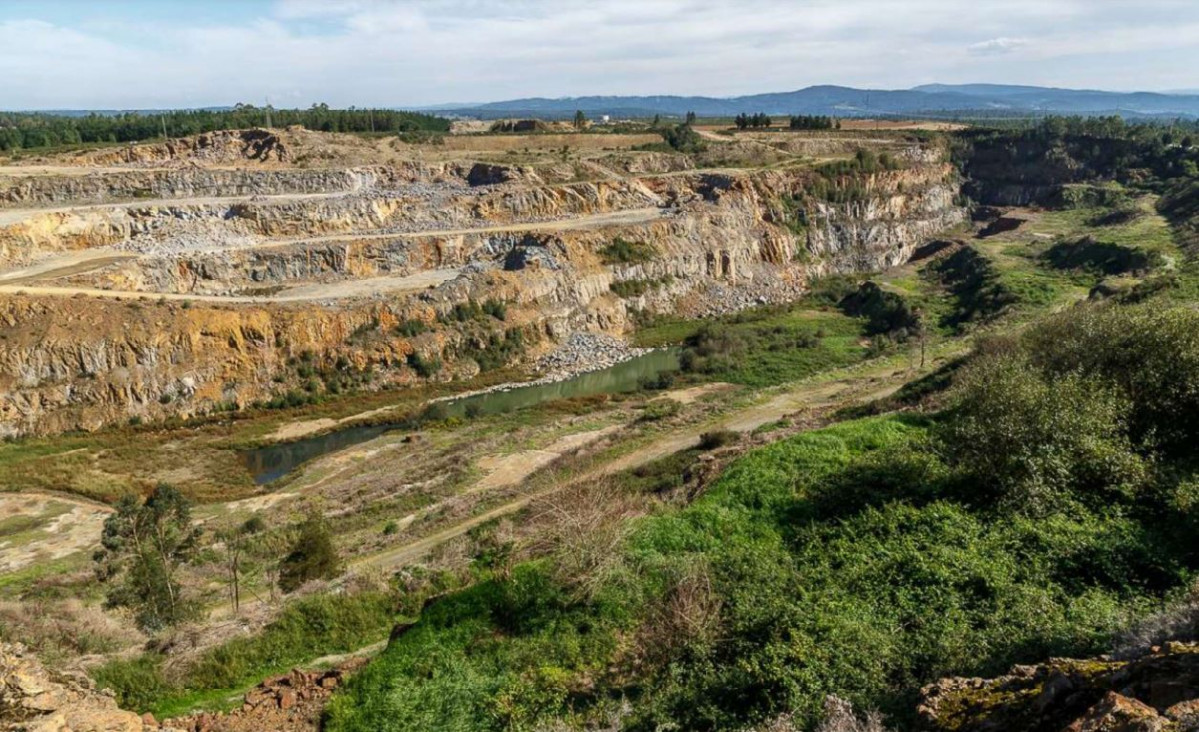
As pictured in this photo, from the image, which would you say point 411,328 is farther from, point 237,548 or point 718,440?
point 718,440

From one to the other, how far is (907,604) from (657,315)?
50.7m

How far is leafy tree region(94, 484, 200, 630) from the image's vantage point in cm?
1742

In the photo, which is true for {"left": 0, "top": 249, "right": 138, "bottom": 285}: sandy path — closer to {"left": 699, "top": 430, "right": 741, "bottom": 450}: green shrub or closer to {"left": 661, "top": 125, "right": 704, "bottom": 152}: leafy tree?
{"left": 699, "top": 430, "right": 741, "bottom": 450}: green shrub

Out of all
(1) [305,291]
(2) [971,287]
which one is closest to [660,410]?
(1) [305,291]

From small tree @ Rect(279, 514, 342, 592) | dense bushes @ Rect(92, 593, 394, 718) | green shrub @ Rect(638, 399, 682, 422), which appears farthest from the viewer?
green shrub @ Rect(638, 399, 682, 422)

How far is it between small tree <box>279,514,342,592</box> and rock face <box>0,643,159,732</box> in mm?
9618

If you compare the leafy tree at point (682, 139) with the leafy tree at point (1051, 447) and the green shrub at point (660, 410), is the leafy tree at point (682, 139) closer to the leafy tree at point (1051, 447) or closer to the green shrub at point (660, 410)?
the green shrub at point (660, 410)

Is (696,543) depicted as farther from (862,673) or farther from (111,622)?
(111,622)

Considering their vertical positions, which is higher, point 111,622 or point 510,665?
point 510,665

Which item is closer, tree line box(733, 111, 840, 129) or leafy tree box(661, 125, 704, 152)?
leafy tree box(661, 125, 704, 152)

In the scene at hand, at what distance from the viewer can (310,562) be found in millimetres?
19594

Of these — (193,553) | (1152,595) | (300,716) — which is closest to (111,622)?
(193,553)

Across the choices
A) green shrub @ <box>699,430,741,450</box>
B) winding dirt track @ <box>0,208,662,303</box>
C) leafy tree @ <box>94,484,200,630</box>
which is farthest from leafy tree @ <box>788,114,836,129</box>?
leafy tree @ <box>94,484,200,630</box>

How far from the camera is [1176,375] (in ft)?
49.8
